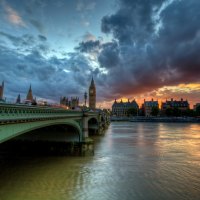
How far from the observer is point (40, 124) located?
859 inches

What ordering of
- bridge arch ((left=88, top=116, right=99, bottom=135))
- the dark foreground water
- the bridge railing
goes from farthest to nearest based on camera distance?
bridge arch ((left=88, top=116, right=99, bottom=135))
the dark foreground water
the bridge railing

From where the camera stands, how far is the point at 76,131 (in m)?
41.0

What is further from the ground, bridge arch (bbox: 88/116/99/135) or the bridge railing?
the bridge railing

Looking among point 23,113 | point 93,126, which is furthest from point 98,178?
point 93,126

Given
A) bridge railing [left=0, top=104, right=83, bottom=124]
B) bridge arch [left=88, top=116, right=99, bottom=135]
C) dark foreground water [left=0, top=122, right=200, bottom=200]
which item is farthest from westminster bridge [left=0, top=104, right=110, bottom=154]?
bridge arch [left=88, top=116, right=99, bottom=135]

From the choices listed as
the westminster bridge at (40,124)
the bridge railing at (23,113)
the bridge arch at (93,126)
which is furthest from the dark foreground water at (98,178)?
the bridge arch at (93,126)

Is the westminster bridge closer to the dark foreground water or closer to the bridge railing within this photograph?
the bridge railing

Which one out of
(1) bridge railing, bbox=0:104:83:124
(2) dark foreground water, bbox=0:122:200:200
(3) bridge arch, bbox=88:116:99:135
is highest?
(1) bridge railing, bbox=0:104:83:124

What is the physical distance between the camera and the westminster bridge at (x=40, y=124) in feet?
49.0

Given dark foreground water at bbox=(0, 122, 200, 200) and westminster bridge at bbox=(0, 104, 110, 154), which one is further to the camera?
dark foreground water at bbox=(0, 122, 200, 200)

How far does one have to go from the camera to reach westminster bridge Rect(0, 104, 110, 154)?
1493 cm

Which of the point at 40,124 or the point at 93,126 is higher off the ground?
the point at 40,124

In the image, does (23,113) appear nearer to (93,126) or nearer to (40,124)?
(40,124)

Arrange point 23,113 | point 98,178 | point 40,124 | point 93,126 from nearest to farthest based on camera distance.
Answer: point 23,113
point 40,124
point 98,178
point 93,126
